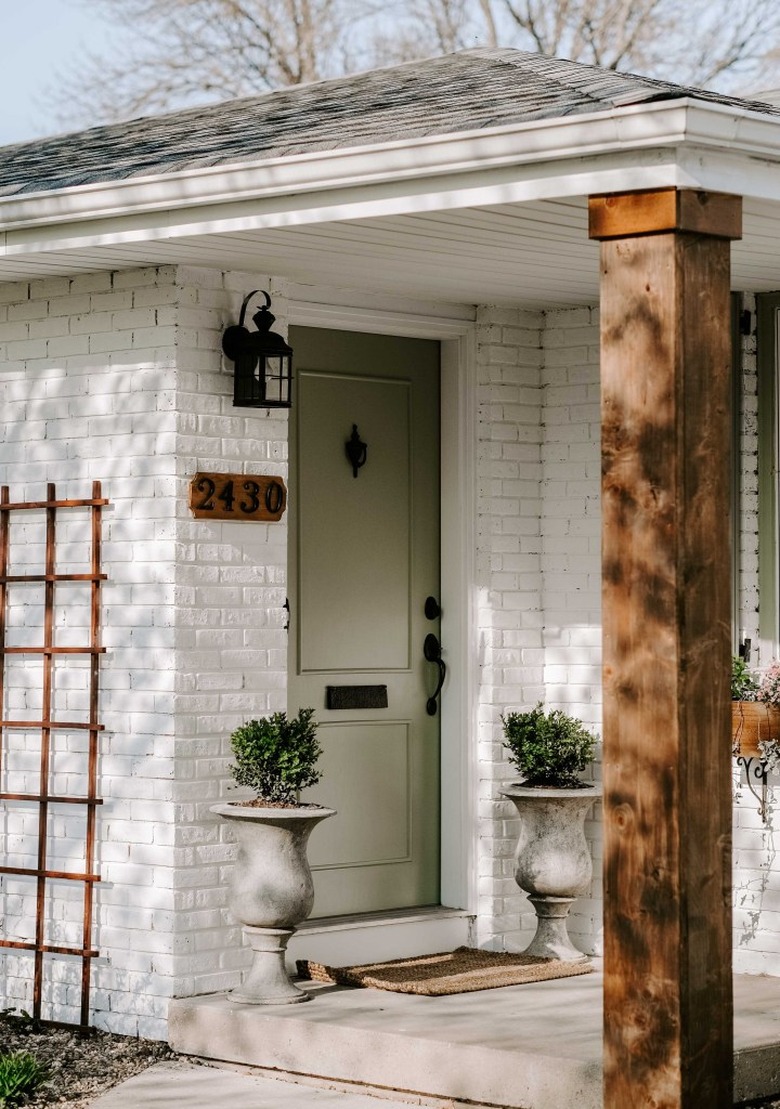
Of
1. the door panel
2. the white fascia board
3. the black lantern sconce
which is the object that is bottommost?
the door panel

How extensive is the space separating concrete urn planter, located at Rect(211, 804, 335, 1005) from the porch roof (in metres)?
1.84

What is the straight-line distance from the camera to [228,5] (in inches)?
756

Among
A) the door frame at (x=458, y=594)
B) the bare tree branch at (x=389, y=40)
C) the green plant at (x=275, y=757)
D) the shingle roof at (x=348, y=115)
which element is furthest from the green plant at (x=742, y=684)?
the bare tree branch at (x=389, y=40)

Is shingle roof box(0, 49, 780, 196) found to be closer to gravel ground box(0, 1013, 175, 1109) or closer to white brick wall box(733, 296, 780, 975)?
white brick wall box(733, 296, 780, 975)

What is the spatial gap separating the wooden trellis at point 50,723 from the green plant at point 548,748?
159cm

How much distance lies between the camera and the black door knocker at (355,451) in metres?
7.05

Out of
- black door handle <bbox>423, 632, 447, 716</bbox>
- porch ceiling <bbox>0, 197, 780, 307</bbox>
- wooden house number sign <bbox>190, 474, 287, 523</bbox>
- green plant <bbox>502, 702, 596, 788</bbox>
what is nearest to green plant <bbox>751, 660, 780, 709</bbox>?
green plant <bbox>502, 702, 596, 788</bbox>

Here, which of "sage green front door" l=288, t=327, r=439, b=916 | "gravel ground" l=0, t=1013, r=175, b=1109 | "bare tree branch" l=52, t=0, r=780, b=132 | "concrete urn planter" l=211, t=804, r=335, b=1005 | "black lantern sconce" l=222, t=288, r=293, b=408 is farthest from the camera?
"bare tree branch" l=52, t=0, r=780, b=132

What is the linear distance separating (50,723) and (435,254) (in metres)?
2.13

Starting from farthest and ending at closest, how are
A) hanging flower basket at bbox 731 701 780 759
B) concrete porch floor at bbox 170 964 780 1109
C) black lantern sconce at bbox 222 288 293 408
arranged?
hanging flower basket at bbox 731 701 780 759
black lantern sconce at bbox 222 288 293 408
concrete porch floor at bbox 170 964 780 1109

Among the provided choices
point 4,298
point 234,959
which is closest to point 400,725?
point 234,959

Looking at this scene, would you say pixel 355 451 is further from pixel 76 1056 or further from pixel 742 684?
pixel 76 1056

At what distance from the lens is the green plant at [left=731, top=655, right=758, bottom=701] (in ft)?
21.5

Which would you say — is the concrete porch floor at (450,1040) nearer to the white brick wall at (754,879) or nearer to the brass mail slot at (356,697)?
the white brick wall at (754,879)
